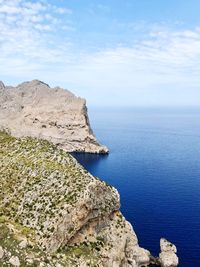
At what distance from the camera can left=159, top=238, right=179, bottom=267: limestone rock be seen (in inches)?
3538

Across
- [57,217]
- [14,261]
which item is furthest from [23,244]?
[57,217]

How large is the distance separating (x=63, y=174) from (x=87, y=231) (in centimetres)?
1262

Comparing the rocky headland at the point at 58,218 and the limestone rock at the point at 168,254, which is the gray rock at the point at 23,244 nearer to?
the rocky headland at the point at 58,218

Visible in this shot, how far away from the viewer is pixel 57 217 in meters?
74.6

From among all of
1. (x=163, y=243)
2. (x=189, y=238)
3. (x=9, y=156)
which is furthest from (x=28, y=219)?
(x=189, y=238)

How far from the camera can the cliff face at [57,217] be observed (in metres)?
69.7

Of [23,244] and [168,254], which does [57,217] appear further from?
[168,254]

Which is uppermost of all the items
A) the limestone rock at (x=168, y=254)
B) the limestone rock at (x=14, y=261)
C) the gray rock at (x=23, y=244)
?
the gray rock at (x=23, y=244)

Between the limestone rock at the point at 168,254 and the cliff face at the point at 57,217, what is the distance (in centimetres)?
488

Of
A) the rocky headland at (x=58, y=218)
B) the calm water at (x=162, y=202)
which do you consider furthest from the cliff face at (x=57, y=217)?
the calm water at (x=162, y=202)

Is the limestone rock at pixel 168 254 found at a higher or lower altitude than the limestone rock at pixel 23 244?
lower

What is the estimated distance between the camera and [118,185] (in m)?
161

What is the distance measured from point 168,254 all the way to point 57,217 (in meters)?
32.3

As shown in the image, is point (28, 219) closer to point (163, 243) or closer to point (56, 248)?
point (56, 248)
